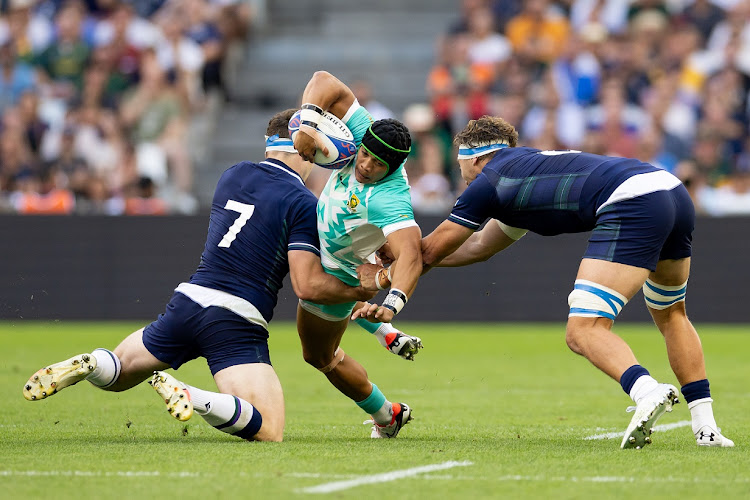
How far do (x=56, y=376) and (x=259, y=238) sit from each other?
1489 millimetres

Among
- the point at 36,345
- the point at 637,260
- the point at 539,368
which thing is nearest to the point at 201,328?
the point at 637,260

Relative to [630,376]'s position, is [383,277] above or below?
above

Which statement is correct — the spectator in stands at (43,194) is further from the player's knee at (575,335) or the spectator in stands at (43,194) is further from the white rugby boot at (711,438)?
the white rugby boot at (711,438)

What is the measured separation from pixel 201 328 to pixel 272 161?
4.06ft

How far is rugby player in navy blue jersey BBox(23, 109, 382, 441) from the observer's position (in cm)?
737

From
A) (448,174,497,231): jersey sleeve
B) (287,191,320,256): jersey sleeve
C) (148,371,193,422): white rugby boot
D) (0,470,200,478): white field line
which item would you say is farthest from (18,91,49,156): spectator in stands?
(0,470,200,478): white field line

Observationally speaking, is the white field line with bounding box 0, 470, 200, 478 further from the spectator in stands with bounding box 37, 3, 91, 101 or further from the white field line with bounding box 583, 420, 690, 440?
the spectator in stands with bounding box 37, 3, 91, 101

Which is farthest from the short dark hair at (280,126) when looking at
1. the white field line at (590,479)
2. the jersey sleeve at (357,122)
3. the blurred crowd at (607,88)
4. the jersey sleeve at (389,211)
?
the blurred crowd at (607,88)

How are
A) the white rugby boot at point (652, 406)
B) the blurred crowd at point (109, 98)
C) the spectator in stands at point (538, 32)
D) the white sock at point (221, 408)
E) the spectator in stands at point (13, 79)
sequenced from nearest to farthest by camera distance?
the white rugby boot at point (652, 406) → the white sock at point (221, 408) → the blurred crowd at point (109, 98) → the spectator in stands at point (538, 32) → the spectator in stands at point (13, 79)

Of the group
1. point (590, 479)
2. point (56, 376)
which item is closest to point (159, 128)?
point (56, 376)

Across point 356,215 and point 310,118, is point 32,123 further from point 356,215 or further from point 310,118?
point 356,215

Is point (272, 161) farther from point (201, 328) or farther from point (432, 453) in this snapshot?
point (432, 453)

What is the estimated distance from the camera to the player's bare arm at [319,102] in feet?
25.1

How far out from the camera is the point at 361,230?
24.6 feet
